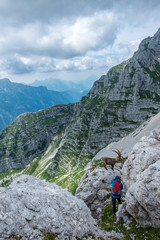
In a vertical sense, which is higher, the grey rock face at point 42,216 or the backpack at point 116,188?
the grey rock face at point 42,216

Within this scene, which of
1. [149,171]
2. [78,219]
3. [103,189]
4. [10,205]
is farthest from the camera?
[103,189]

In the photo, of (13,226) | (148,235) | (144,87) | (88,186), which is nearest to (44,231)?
(13,226)

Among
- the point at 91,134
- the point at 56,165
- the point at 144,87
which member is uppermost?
the point at 144,87

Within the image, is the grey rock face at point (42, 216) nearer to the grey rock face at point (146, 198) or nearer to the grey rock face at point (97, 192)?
the grey rock face at point (146, 198)

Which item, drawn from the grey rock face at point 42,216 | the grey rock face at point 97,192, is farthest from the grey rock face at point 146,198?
the grey rock face at point 97,192

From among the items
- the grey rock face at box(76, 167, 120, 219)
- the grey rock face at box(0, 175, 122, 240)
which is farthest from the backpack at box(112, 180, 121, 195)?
the grey rock face at box(76, 167, 120, 219)

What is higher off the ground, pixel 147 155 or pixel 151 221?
pixel 147 155

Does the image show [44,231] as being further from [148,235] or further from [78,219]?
[148,235]

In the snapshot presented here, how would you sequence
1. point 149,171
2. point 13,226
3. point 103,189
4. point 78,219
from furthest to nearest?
point 103,189 < point 149,171 < point 78,219 < point 13,226

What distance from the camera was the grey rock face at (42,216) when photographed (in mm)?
11891

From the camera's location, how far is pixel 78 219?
47.5 feet

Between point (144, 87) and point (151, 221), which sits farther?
point (144, 87)

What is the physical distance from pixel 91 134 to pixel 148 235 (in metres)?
176

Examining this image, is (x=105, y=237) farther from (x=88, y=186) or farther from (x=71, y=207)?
(x=88, y=186)
